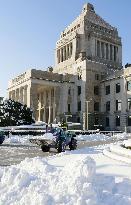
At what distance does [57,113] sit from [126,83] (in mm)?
18595

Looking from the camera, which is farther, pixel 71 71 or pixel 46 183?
Answer: pixel 71 71

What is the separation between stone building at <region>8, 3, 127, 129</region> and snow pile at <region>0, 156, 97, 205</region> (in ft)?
201

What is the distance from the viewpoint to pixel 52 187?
7137 millimetres

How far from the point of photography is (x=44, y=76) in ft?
265

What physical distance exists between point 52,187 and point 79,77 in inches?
2933

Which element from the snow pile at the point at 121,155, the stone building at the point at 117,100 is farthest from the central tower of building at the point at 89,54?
the snow pile at the point at 121,155

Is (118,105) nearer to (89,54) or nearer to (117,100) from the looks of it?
(117,100)

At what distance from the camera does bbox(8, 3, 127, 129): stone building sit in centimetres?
7862

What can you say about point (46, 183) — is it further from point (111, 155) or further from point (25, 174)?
point (111, 155)

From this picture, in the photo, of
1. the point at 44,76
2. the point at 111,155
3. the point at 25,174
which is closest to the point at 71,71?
the point at 44,76

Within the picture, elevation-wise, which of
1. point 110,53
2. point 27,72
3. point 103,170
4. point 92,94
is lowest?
point 103,170

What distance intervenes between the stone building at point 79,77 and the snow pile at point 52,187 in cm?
6121

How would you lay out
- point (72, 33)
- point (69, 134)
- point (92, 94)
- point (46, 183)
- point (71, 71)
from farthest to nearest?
point (72, 33)
point (71, 71)
point (92, 94)
point (69, 134)
point (46, 183)

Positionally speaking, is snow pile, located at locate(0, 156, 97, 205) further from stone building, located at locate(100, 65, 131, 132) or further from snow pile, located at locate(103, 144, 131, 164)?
stone building, located at locate(100, 65, 131, 132)
